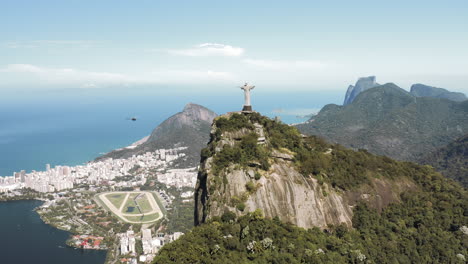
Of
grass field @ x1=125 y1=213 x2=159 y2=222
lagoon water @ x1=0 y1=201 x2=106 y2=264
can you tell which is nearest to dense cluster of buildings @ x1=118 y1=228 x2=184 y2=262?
lagoon water @ x1=0 y1=201 x2=106 y2=264

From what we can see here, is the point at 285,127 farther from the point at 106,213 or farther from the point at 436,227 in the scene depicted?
the point at 106,213

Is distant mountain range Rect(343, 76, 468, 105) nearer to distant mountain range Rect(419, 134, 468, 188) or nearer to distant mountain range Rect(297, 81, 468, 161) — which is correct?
distant mountain range Rect(297, 81, 468, 161)

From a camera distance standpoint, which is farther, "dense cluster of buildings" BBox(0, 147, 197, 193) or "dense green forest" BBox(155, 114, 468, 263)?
"dense cluster of buildings" BBox(0, 147, 197, 193)

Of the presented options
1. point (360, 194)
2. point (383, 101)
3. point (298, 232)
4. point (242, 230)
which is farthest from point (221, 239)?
point (383, 101)

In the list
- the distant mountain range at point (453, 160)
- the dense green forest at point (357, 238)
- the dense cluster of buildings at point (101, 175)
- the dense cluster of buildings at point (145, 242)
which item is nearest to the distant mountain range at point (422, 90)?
the distant mountain range at point (453, 160)

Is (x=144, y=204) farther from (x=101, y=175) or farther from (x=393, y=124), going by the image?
(x=393, y=124)

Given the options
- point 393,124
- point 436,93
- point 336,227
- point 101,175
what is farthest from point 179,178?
point 436,93
